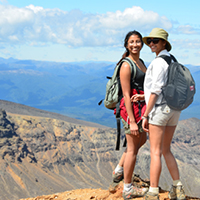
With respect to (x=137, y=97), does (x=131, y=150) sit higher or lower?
lower

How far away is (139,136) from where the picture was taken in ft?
19.0

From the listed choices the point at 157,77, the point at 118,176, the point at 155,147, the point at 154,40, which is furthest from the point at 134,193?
the point at 154,40

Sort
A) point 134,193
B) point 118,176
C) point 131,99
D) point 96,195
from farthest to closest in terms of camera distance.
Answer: point 96,195
point 118,176
point 134,193
point 131,99

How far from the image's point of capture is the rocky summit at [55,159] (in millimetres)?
72938

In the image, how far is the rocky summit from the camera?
72.9 metres

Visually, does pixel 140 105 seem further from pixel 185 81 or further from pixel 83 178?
pixel 83 178

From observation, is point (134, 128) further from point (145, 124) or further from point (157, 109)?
point (157, 109)

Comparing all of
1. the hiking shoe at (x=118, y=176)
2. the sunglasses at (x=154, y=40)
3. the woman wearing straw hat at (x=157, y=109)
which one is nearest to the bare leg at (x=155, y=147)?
the woman wearing straw hat at (x=157, y=109)

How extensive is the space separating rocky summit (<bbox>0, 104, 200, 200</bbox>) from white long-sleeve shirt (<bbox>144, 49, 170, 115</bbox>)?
220 feet

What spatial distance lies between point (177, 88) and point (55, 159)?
278ft

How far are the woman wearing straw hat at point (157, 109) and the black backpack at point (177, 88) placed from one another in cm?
11

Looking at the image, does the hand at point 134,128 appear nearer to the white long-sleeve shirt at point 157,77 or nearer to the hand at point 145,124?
the hand at point 145,124

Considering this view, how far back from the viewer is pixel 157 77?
506 cm

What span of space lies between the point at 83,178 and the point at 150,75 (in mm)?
86457
